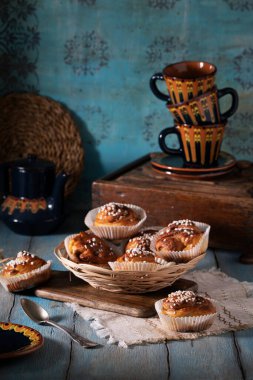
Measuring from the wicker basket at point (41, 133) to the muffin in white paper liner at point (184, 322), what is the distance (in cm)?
104

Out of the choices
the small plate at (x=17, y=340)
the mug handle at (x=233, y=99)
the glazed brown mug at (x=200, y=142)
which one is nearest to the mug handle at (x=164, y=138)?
the glazed brown mug at (x=200, y=142)

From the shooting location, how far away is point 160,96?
2285mm

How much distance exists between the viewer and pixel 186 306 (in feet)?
5.37

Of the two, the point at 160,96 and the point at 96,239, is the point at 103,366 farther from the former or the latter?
the point at 160,96

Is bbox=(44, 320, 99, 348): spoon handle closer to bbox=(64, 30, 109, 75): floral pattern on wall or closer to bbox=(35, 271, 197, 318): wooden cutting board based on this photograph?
bbox=(35, 271, 197, 318): wooden cutting board

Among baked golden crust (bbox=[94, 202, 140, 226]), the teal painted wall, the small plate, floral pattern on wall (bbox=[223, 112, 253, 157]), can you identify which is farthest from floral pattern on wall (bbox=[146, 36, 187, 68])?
the small plate

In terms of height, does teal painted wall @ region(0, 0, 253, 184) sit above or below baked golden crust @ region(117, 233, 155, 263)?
above

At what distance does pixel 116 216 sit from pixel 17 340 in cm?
50

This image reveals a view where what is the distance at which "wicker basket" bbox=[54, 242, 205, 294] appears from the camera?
1.75 metres

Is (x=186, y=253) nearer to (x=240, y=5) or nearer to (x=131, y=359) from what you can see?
(x=131, y=359)

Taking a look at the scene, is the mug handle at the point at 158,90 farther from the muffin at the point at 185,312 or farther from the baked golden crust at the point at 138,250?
the muffin at the point at 185,312

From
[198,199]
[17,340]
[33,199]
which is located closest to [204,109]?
[198,199]

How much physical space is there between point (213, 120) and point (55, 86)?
2.07ft

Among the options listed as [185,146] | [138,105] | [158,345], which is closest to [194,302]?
[158,345]
